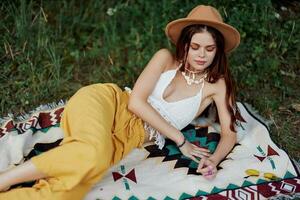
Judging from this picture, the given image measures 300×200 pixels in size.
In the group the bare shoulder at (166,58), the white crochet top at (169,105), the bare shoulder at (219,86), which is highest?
the bare shoulder at (166,58)

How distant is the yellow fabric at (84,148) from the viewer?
2447mm

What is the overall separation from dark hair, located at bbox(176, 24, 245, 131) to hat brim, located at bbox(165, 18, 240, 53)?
3 centimetres

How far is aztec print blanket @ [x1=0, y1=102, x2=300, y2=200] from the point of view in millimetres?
2764

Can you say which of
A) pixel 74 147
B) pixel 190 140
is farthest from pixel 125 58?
pixel 74 147

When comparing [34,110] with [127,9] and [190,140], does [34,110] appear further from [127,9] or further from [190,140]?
[127,9]

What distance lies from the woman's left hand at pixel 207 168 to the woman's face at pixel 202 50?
19.7 inches

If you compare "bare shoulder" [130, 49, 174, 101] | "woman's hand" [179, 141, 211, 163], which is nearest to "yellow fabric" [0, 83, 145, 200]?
"bare shoulder" [130, 49, 174, 101]

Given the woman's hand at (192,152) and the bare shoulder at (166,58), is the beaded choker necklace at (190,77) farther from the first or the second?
the woman's hand at (192,152)

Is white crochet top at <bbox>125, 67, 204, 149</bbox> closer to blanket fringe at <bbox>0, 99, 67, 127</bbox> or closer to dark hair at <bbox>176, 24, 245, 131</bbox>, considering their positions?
dark hair at <bbox>176, 24, 245, 131</bbox>

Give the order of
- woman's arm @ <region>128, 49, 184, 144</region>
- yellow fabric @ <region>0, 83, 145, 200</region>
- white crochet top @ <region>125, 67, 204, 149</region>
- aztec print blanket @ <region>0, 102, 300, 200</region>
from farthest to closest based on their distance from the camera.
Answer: white crochet top @ <region>125, 67, 204, 149</region> → woman's arm @ <region>128, 49, 184, 144</region> → aztec print blanket @ <region>0, 102, 300, 200</region> → yellow fabric @ <region>0, 83, 145, 200</region>

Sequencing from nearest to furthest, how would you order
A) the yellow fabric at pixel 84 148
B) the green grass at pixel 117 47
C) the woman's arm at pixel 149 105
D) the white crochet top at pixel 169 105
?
the yellow fabric at pixel 84 148, the woman's arm at pixel 149 105, the white crochet top at pixel 169 105, the green grass at pixel 117 47

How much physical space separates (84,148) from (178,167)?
636 millimetres

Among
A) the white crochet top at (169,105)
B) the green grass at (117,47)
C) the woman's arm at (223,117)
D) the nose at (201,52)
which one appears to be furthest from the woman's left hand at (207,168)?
the green grass at (117,47)

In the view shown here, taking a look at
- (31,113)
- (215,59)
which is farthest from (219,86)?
(31,113)
